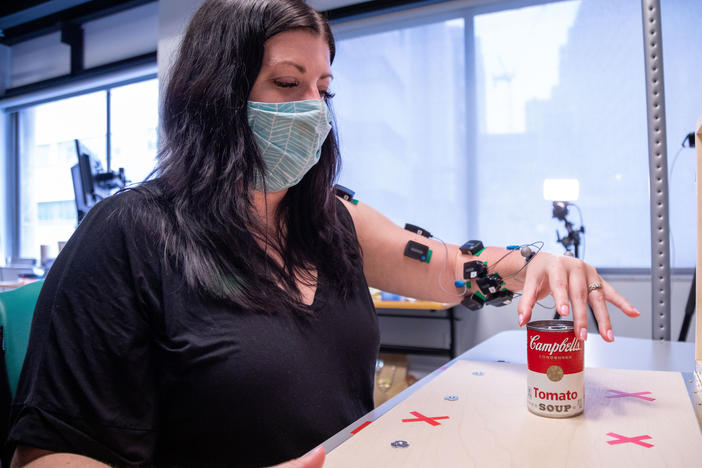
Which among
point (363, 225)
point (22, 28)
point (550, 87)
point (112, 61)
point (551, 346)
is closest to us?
point (551, 346)

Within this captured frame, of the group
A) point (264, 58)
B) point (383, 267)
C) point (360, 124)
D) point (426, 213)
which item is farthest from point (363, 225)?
point (360, 124)

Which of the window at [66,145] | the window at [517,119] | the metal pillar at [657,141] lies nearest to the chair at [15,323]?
the metal pillar at [657,141]

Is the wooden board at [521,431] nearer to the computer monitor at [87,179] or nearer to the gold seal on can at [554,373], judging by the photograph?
the gold seal on can at [554,373]

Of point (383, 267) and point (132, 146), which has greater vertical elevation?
point (132, 146)

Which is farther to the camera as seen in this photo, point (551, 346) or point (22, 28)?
point (22, 28)

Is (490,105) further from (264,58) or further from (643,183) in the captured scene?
(264,58)

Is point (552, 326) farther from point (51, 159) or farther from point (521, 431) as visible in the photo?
point (51, 159)

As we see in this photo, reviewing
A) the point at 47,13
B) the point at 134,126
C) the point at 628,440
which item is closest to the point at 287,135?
the point at 628,440

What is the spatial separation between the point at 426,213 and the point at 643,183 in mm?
1314

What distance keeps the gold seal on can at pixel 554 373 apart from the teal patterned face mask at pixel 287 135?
55 centimetres

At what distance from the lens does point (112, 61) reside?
4.76m

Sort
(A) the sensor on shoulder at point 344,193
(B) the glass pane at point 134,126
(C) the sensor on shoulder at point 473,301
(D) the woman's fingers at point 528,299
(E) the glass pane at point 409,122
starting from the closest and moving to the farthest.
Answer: (D) the woman's fingers at point 528,299 < (C) the sensor on shoulder at point 473,301 < (A) the sensor on shoulder at point 344,193 < (E) the glass pane at point 409,122 < (B) the glass pane at point 134,126

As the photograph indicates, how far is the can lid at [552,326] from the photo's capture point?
62cm

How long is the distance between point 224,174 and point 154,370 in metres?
0.33
